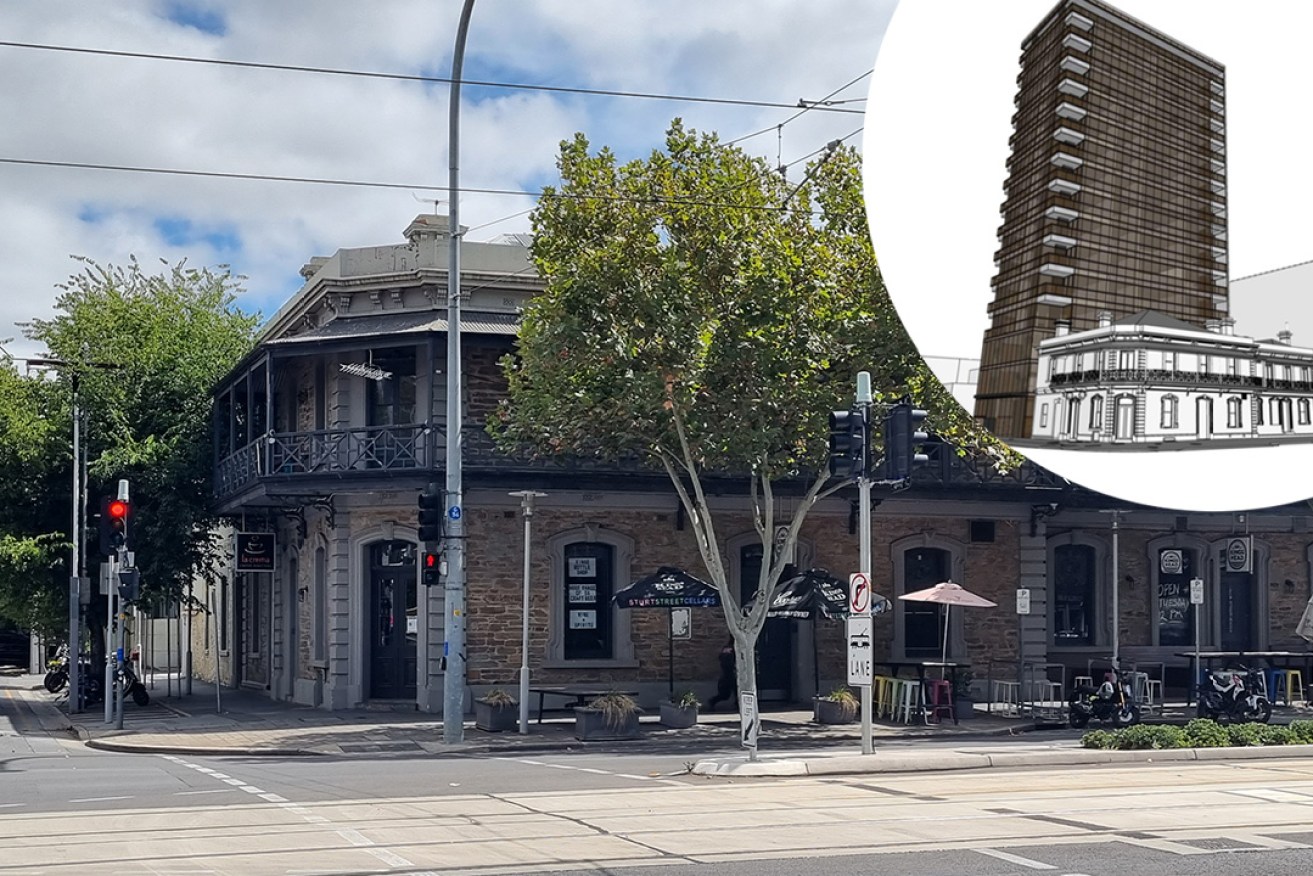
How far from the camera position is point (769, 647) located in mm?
31359

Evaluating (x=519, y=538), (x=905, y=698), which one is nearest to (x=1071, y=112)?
(x=905, y=698)

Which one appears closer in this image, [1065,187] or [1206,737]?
[1065,187]

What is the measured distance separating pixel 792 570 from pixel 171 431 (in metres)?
15.1

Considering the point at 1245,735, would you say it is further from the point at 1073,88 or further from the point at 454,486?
the point at 1073,88

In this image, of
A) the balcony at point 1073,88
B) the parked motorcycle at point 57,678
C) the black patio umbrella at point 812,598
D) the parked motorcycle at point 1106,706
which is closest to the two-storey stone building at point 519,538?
the black patio umbrella at point 812,598

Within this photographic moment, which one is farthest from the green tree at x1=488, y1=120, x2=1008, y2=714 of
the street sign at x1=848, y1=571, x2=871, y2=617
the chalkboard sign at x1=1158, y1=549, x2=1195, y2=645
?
the chalkboard sign at x1=1158, y1=549, x2=1195, y2=645

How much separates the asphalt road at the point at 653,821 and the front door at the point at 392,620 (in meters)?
10.8

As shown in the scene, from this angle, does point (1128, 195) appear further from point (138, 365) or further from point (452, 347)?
point (138, 365)

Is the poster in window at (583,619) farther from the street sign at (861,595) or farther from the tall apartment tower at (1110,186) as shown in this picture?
the tall apartment tower at (1110,186)

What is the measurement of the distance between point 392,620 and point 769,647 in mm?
7657

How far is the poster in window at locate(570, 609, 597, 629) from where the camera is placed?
29.9m

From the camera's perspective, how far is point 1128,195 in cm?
483

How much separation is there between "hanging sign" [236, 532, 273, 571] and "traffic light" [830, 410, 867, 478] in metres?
15.0

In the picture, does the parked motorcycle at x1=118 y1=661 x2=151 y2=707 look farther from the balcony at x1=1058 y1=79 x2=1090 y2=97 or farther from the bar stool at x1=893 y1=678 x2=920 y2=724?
the balcony at x1=1058 y1=79 x2=1090 y2=97
